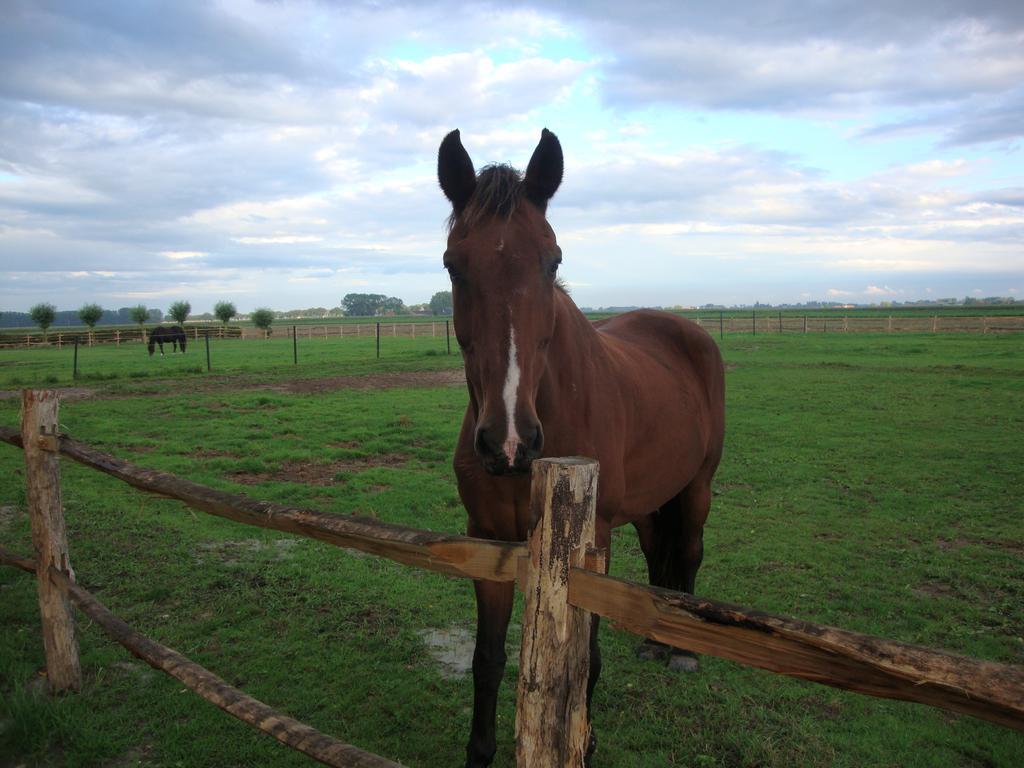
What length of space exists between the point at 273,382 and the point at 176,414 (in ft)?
18.1

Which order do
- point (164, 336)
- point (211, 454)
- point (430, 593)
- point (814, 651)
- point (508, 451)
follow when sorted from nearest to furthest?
point (814, 651) → point (508, 451) → point (430, 593) → point (211, 454) → point (164, 336)

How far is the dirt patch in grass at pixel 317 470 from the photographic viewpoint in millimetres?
7832

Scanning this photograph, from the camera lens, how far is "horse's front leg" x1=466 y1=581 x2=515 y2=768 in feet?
9.14

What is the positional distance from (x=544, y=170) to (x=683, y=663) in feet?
9.94

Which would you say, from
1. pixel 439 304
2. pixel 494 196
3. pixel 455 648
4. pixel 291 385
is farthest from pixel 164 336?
pixel 439 304

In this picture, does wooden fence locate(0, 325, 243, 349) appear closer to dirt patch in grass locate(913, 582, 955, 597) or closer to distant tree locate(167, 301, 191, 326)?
distant tree locate(167, 301, 191, 326)

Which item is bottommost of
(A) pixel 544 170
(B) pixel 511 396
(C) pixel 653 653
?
(C) pixel 653 653

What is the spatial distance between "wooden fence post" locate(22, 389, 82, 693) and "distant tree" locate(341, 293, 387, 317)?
432ft

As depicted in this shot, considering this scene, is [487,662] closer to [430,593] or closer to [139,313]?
[430,593]

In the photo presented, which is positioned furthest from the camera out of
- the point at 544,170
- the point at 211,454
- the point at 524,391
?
the point at 211,454

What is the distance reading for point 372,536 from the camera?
201 centimetres

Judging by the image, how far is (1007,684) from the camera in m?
0.98

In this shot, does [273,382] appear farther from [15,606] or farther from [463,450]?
[463,450]

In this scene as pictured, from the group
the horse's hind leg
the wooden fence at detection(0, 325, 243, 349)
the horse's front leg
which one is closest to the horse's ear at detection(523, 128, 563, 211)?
the horse's front leg
